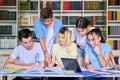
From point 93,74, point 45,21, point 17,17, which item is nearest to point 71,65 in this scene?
point 93,74

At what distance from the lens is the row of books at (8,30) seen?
21.0 ft

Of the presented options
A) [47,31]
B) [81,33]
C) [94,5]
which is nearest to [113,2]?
[94,5]

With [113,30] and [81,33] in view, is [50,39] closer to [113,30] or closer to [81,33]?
[81,33]

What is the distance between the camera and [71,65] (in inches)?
117

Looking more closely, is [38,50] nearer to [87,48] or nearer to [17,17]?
[87,48]

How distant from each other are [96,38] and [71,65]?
0.48 meters

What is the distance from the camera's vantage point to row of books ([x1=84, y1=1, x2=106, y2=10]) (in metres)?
6.46

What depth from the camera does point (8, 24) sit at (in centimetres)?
650

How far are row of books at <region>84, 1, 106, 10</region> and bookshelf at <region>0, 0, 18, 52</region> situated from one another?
152 centimetres

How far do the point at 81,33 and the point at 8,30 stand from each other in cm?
309

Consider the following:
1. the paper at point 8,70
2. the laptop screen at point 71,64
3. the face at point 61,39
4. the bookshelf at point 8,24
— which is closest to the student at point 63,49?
the face at point 61,39

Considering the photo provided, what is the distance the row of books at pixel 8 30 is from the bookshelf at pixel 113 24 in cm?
203

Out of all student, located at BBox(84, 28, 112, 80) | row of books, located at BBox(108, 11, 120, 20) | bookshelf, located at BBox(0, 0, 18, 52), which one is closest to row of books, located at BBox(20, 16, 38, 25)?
bookshelf, located at BBox(0, 0, 18, 52)

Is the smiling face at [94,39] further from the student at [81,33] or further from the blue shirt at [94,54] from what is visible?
the student at [81,33]
